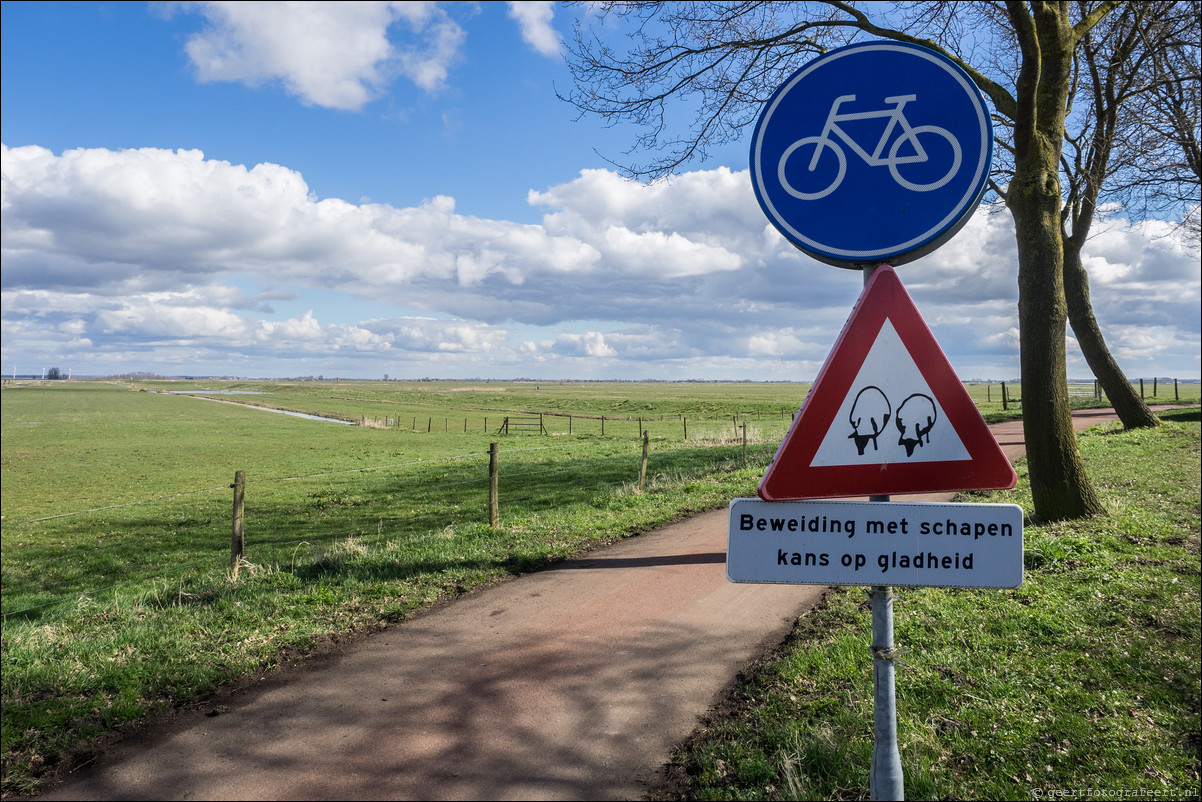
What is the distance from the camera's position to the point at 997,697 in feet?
13.4

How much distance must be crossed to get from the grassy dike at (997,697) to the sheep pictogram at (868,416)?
2.04 meters

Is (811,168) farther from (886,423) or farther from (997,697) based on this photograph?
(997,697)

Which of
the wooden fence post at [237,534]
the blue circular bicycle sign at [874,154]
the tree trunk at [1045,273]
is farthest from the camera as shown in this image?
the tree trunk at [1045,273]

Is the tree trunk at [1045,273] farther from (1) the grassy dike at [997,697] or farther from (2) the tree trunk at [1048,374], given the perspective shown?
(1) the grassy dike at [997,697]

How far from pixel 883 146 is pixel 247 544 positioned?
1450 centimetres

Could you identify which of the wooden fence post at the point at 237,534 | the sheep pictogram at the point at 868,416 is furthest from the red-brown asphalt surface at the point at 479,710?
the wooden fence post at the point at 237,534

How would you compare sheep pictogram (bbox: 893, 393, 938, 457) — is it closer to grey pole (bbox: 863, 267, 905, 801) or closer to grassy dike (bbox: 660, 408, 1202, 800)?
grey pole (bbox: 863, 267, 905, 801)

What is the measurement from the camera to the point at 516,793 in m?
3.27

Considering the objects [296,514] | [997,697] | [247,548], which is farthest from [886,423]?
[296,514]

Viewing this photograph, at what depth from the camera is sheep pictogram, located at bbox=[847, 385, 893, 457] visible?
2.14m

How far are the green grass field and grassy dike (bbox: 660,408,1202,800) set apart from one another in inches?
139

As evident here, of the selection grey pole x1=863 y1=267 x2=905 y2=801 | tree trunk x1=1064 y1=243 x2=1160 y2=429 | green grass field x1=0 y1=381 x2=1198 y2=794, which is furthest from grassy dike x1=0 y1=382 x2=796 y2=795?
tree trunk x1=1064 y1=243 x2=1160 y2=429

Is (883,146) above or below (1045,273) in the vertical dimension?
below

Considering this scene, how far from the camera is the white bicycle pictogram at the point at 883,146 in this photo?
228cm
